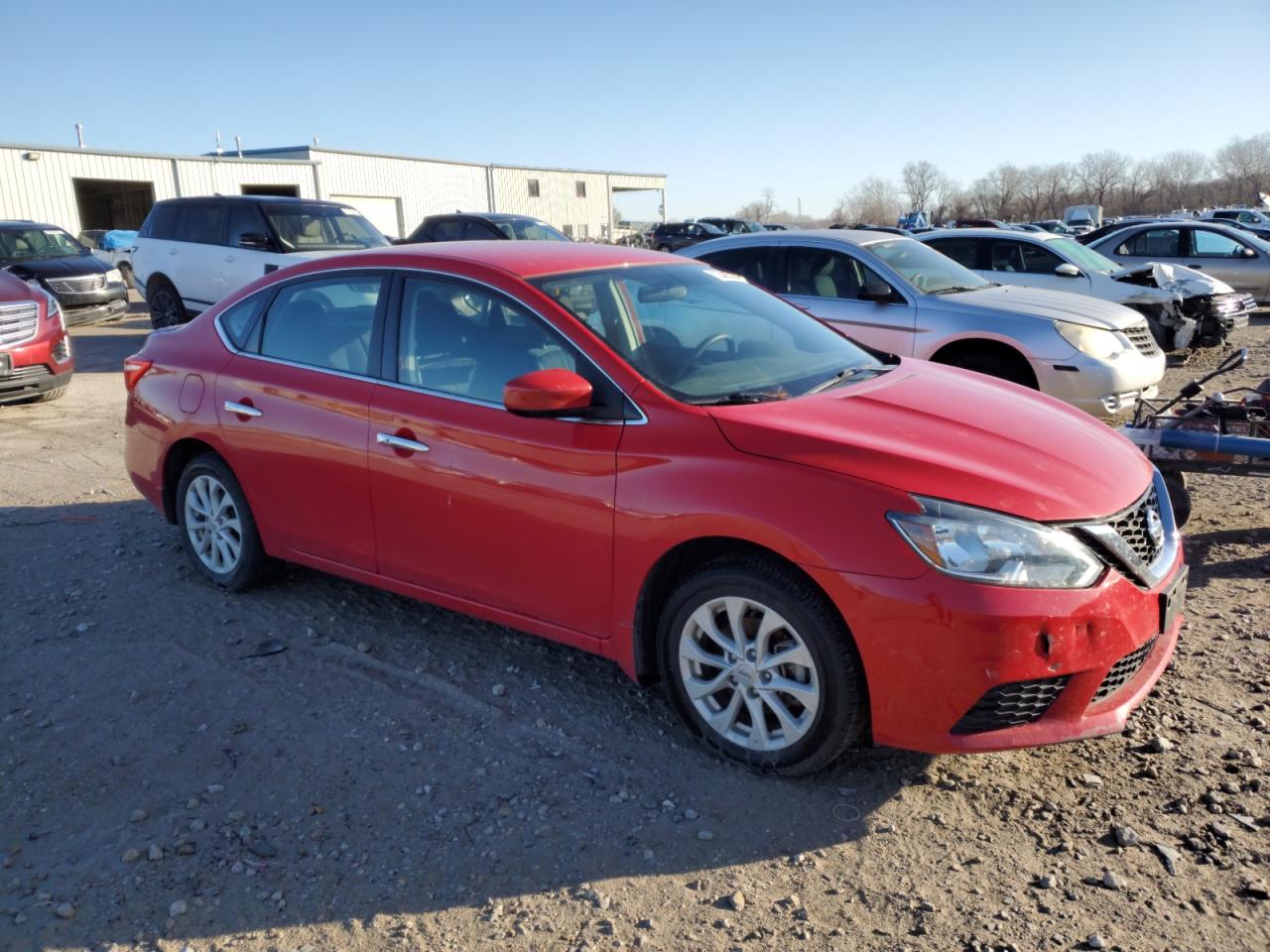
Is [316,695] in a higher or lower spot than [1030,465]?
lower

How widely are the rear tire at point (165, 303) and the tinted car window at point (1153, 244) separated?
1382cm

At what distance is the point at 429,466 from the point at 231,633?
1.44m

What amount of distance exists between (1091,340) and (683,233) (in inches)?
1154

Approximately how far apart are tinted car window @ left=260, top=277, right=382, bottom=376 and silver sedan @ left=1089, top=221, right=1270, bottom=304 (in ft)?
44.5

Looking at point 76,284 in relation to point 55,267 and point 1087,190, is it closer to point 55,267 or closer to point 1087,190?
point 55,267

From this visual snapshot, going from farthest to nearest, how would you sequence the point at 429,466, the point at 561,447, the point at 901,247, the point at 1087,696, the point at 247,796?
1. the point at 901,247
2. the point at 429,466
3. the point at 561,447
4. the point at 247,796
5. the point at 1087,696

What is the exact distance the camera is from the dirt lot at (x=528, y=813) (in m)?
2.65

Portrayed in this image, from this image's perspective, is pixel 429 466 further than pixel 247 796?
Yes

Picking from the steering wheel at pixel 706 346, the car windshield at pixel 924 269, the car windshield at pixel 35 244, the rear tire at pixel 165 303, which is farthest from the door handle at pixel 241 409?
the car windshield at pixel 35 244

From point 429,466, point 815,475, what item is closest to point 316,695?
point 429,466

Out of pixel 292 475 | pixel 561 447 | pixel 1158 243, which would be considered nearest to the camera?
pixel 561 447

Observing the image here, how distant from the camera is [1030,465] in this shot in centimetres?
316

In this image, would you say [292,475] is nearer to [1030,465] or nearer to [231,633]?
[231,633]

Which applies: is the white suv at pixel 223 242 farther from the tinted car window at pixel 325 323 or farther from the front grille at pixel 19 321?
the tinted car window at pixel 325 323
